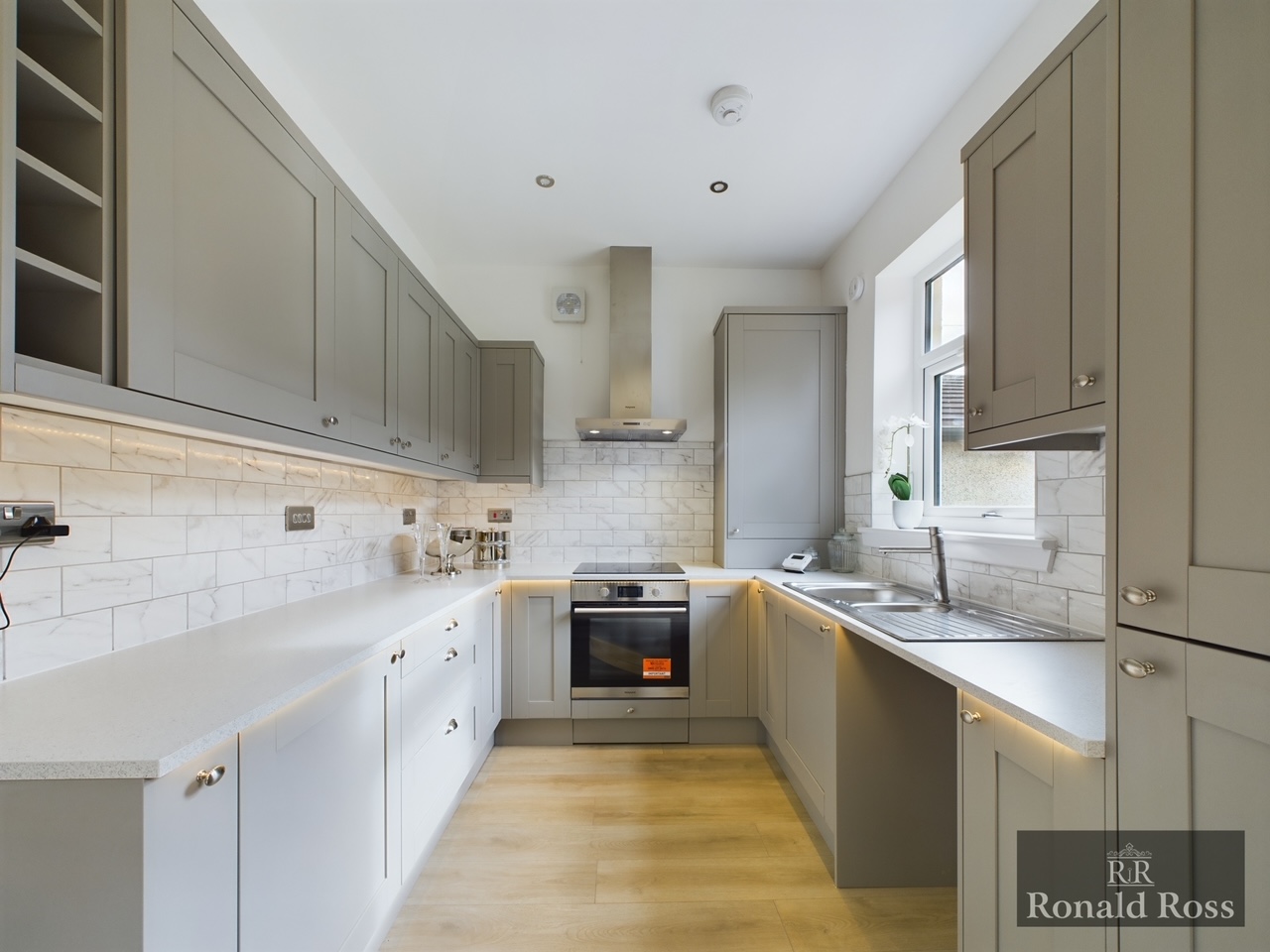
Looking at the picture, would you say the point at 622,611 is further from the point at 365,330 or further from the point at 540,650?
the point at 365,330

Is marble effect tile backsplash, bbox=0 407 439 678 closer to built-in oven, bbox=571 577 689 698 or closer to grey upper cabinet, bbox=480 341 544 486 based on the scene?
grey upper cabinet, bbox=480 341 544 486

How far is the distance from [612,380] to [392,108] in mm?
1695

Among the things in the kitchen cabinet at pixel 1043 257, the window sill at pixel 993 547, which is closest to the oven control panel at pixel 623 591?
the window sill at pixel 993 547

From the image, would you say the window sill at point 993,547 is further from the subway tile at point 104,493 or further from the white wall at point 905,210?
the subway tile at point 104,493

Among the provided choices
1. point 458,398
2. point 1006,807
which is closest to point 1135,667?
point 1006,807

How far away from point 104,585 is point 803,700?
7.28 ft

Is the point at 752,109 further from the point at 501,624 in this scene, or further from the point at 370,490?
the point at 501,624

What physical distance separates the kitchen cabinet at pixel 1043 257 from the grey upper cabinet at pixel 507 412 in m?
2.33

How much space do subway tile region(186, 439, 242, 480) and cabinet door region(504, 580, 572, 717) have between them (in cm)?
143

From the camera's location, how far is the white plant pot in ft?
7.74

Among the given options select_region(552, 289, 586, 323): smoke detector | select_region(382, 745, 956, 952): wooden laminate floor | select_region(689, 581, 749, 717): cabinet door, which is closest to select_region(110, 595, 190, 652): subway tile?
select_region(382, 745, 956, 952): wooden laminate floor

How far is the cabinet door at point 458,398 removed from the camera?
2566 millimetres

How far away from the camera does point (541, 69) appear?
184cm

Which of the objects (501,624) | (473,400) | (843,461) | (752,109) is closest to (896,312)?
(843,461)
